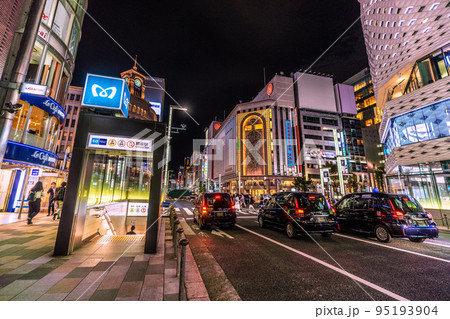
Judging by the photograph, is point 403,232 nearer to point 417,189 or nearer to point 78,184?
→ point 78,184

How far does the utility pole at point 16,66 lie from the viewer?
4164mm

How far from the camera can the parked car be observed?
962cm

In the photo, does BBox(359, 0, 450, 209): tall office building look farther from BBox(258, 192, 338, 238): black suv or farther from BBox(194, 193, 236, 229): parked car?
BBox(194, 193, 236, 229): parked car

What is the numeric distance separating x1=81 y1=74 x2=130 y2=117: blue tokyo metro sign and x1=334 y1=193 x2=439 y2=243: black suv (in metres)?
10.6

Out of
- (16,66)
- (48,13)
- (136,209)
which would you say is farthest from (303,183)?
(48,13)

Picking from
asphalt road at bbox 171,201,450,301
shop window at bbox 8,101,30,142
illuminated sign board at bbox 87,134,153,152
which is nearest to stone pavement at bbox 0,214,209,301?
asphalt road at bbox 171,201,450,301

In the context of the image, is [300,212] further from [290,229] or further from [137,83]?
[137,83]

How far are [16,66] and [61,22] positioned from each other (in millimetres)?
15005

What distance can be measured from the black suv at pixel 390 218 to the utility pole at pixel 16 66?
11.8m

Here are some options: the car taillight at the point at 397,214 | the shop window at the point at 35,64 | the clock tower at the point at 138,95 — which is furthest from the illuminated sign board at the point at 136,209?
the clock tower at the point at 138,95

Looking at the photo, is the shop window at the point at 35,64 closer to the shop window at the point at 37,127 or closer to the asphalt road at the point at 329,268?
the shop window at the point at 37,127

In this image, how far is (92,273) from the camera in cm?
405

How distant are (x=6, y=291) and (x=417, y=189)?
22964mm
